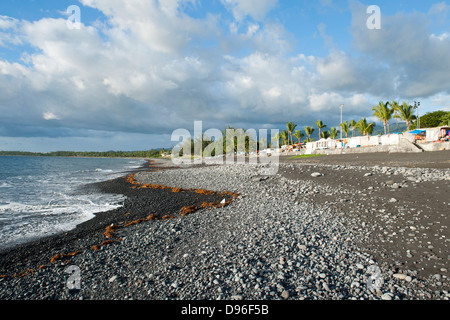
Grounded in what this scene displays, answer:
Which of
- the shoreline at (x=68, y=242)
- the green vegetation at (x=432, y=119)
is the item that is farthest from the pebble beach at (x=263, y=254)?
the green vegetation at (x=432, y=119)

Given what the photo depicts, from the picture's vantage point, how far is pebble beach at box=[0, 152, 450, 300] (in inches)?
196

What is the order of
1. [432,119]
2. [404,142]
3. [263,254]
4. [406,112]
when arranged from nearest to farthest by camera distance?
[263,254] < [404,142] < [406,112] < [432,119]

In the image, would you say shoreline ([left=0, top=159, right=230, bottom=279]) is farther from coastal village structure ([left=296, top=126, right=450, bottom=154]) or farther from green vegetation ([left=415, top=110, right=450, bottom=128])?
green vegetation ([left=415, top=110, right=450, bottom=128])

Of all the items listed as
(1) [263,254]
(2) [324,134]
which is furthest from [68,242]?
(2) [324,134]

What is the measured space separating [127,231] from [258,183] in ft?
37.5

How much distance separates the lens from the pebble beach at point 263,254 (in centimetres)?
497

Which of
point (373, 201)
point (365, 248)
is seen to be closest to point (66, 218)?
point (365, 248)

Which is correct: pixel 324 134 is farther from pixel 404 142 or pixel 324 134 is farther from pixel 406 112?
pixel 404 142

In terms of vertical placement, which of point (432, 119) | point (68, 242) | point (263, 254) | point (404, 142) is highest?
point (432, 119)

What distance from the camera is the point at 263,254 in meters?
6.46

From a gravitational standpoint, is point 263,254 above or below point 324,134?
below

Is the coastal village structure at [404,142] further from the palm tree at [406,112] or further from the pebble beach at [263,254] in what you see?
the pebble beach at [263,254]

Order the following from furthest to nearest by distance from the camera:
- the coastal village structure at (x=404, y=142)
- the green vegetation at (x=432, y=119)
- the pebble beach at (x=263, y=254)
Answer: the green vegetation at (x=432, y=119) → the coastal village structure at (x=404, y=142) → the pebble beach at (x=263, y=254)
